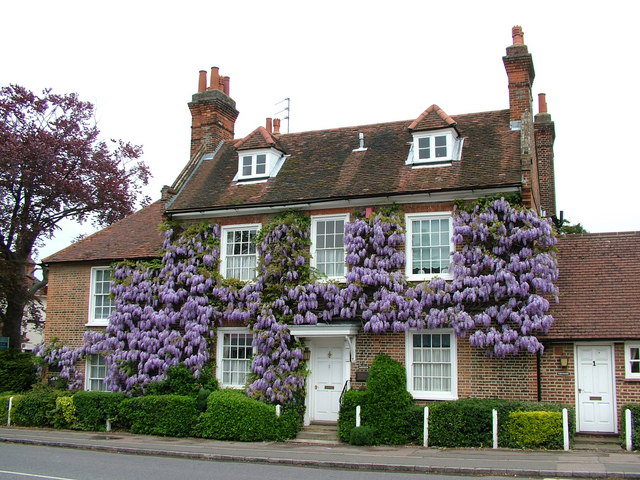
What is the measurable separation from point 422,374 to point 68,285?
12379 millimetres

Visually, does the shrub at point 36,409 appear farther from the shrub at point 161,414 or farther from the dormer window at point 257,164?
the dormer window at point 257,164

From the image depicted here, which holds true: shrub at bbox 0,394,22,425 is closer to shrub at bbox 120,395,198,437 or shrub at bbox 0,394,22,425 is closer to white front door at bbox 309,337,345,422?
shrub at bbox 120,395,198,437

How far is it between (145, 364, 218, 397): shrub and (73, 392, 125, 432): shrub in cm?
112

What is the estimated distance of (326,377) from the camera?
18688 mm

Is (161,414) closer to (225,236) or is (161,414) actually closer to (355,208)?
(225,236)

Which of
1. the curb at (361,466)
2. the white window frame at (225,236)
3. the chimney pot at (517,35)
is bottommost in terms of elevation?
the curb at (361,466)

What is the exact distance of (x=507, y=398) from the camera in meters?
16.7

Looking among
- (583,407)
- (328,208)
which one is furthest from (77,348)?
(583,407)

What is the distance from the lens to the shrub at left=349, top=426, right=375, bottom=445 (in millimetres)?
16312

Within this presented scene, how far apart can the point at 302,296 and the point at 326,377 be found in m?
2.33

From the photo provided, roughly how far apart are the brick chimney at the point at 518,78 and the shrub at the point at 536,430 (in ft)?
28.4

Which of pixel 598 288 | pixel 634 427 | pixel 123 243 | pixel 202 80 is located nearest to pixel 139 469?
pixel 634 427

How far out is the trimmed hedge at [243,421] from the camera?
17.3 m

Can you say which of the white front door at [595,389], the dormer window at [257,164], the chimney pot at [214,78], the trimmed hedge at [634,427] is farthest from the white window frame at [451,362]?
the chimney pot at [214,78]
